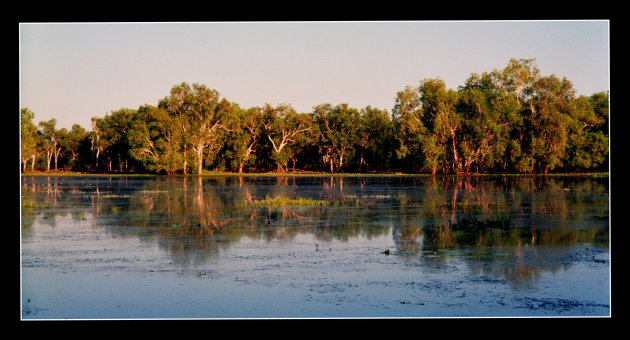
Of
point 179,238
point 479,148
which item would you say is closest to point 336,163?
point 479,148

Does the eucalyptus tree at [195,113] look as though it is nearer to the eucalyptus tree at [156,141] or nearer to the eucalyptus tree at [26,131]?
the eucalyptus tree at [156,141]

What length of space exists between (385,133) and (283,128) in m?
12.2

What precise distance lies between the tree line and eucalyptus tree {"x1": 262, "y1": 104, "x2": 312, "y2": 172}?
13cm

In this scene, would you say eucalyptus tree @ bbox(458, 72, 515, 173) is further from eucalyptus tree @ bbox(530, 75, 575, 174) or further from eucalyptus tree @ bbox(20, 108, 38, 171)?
eucalyptus tree @ bbox(20, 108, 38, 171)

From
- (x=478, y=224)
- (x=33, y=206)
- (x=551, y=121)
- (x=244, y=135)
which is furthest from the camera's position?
(x=244, y=135)

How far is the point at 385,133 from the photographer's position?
261ft

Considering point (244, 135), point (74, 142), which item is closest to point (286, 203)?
point (244, 135)

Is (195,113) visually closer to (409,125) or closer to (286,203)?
(409,125)

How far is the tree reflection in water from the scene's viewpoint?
15273 millimetres

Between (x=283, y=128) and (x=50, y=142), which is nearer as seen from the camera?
(x=50, y=142)

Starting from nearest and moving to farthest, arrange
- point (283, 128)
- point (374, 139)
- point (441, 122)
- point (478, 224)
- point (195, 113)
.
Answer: point (478, 224) < point (441, 122) < point (195, 113) < point (283, 128) < point (374, 139)

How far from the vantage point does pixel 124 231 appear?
62.6 feet

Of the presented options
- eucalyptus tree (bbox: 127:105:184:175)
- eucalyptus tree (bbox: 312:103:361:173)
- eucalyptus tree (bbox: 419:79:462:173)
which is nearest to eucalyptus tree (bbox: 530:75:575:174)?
eucalyptus tree (bbox: 419:79:462:173)
